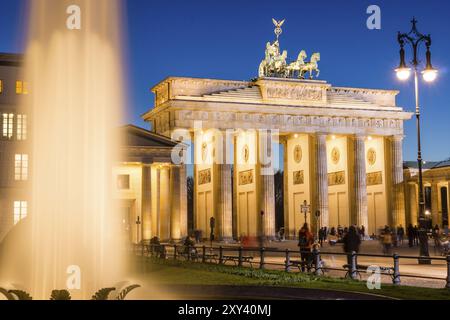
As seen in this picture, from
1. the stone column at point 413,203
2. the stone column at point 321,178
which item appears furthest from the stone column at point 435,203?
the stone column at point 321,178

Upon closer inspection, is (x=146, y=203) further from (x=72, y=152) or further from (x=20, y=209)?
(x=72, y=152)

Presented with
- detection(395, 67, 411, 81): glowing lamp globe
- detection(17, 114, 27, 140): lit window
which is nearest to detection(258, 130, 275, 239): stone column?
detection(17, 114, 27, 140): lit window

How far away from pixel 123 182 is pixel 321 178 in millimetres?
23169

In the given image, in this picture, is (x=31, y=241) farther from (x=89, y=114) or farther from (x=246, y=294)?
(x=246, y=294)

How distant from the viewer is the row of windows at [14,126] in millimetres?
58344

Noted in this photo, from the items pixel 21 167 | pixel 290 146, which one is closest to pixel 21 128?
pixel 21 167

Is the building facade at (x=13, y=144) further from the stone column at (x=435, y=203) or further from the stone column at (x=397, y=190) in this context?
the stone column at (x=435, y=203)

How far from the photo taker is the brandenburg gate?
8125cm

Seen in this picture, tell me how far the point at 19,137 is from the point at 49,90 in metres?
37.6

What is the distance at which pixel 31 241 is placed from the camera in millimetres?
20641

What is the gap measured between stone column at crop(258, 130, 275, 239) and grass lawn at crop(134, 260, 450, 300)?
4420 cm

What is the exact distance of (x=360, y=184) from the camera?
87438 millimetres

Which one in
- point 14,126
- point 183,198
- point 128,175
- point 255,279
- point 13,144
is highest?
point 14,126

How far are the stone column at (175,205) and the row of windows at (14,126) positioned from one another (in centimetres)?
1861
